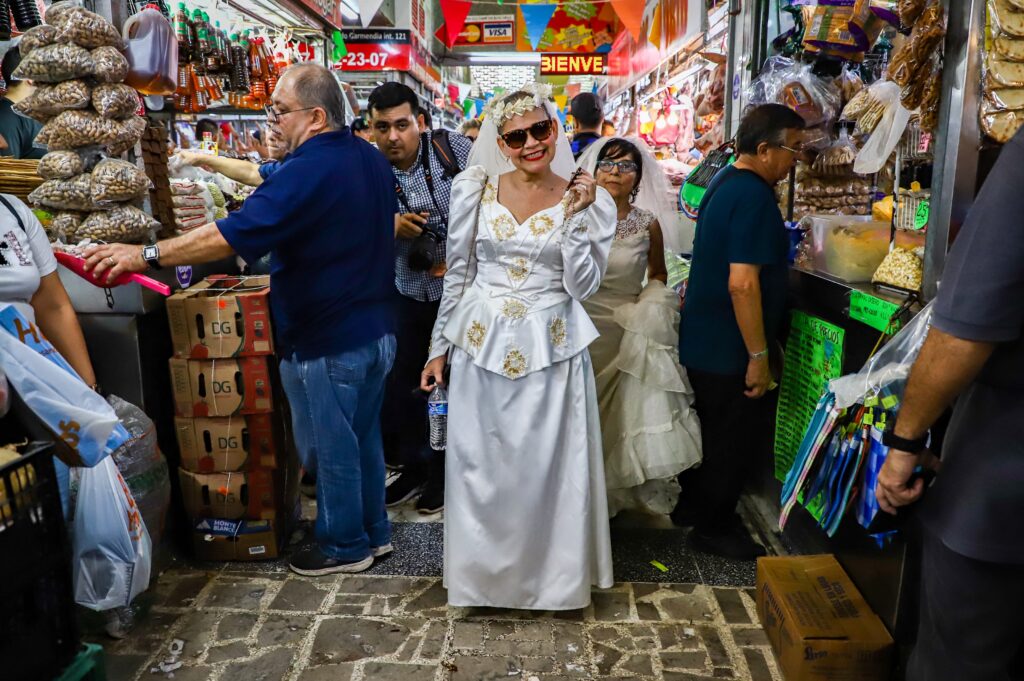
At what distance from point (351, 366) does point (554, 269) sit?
2.89 feet

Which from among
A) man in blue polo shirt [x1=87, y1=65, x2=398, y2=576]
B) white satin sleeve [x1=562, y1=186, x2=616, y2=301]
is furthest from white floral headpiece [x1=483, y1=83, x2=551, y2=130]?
man in blue polo shirt [x1=87, y1=65, x2=398, y2=576]

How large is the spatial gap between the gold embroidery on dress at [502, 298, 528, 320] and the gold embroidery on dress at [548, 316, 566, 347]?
11 centimetres

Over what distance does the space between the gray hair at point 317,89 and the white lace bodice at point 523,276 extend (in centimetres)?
53

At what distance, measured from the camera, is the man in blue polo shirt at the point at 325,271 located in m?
2.50

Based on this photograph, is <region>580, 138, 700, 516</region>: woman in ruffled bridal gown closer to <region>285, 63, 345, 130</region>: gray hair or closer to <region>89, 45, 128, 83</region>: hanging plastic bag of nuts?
<region>285, 63, 345, 130</region>: gray hair

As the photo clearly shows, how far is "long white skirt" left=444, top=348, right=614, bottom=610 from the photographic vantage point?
265 centimetres

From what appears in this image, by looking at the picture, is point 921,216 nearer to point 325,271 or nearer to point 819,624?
point 819,624

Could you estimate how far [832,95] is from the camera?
10.8 ft

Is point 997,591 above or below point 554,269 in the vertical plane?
below

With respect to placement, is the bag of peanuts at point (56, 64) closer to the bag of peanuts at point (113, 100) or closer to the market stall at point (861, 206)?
the bag of peanuts at point (113, 100)

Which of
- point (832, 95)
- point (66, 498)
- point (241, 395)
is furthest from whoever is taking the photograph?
point (832, 95)

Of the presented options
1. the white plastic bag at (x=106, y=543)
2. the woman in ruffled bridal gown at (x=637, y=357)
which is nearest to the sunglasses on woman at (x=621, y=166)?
the woman in ruffled bridal gown at (x=637, y=357)

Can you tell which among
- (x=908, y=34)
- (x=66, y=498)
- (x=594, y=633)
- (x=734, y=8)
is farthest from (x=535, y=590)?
(x=734, y=8)

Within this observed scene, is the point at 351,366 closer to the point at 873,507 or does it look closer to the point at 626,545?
the point at 626,545
